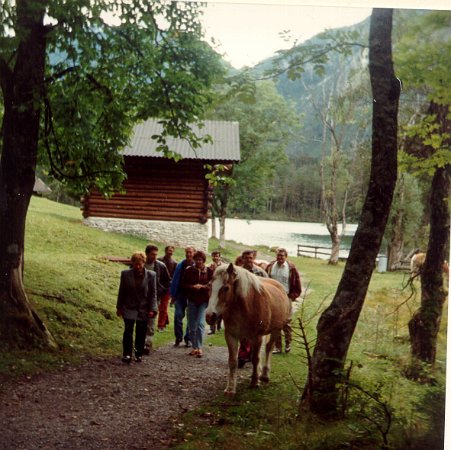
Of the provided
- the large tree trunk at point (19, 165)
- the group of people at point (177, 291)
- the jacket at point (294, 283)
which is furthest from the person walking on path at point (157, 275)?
the jacket at point (294, 283)

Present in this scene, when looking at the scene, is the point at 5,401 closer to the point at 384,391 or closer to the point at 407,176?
the point at 384,391

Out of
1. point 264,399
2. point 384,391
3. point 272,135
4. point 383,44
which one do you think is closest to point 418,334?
point 384,391

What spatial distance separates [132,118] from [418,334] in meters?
2.64

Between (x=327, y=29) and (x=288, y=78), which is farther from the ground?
(x=327, y=29)

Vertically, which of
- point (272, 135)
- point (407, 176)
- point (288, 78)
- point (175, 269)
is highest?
point (288, 78)

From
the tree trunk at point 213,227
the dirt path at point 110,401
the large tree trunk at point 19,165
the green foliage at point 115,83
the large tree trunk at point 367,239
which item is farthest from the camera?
the tree trunk at point 213,227

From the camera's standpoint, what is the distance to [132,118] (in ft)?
11.9

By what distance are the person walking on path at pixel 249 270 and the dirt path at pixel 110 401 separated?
5.7 inches

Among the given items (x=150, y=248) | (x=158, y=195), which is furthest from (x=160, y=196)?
(x=150, y=248)

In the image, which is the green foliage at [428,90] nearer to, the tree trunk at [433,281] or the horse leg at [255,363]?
the tree trunk at [433,281]

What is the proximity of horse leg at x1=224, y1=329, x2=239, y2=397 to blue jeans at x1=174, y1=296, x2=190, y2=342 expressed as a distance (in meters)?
0.31

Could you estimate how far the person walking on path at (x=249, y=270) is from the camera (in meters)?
3.61

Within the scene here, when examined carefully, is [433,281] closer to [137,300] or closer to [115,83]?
[137,300]

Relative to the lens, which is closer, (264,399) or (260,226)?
(264,399)
